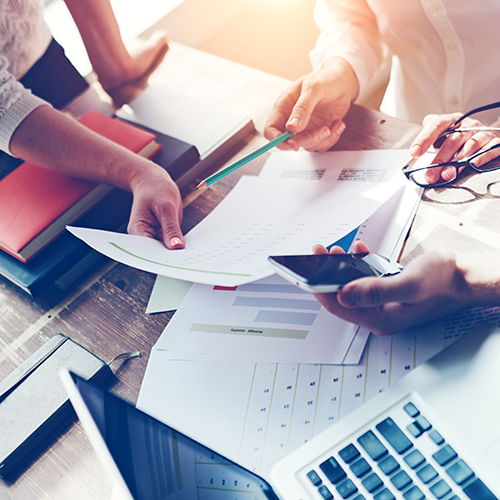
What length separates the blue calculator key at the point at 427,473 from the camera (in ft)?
1.18

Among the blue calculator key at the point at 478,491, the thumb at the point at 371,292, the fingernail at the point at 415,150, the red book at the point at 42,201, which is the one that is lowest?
the blue calculator key at the point at 478,491

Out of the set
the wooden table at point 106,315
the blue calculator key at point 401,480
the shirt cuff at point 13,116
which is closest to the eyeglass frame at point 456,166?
the wooden table at point 106,315

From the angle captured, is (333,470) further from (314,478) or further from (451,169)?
(451,169)

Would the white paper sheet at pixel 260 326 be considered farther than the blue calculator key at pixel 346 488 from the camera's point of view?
Yes

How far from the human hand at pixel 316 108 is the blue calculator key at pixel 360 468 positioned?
559 millimetres

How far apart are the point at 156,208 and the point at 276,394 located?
1.23ft

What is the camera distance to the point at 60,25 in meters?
1.78

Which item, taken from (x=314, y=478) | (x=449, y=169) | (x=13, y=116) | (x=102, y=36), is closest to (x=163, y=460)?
(x=314, y=478)

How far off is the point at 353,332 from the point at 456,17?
2.26 ft

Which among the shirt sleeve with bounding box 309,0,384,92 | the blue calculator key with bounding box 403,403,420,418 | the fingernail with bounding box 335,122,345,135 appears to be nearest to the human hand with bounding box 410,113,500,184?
the fingernail with bounding box 335,122,345,135

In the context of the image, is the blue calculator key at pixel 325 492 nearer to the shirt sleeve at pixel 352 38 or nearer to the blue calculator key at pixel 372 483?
the blue calculator key at pixel 372 483

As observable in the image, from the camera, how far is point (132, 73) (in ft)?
3.55

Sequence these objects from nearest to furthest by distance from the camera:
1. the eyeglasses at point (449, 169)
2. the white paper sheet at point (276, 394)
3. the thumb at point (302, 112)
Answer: the white paper sheet at point (276, 394), the eyeglasses at point (449, 169), the thumb at point (302, 112)

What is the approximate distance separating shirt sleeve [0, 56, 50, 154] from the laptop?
618mm
